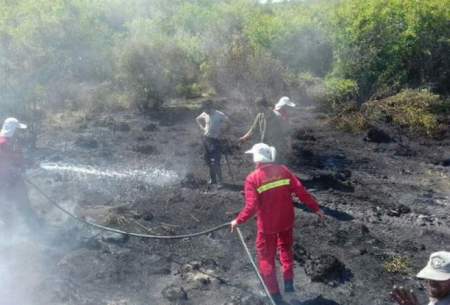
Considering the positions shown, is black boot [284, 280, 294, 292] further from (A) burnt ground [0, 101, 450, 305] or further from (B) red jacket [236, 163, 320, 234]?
(B) red jacket [236, 163, 320, 234]

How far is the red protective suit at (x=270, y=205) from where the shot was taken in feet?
19.7

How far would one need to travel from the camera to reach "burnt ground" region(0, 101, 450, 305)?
6.81 m

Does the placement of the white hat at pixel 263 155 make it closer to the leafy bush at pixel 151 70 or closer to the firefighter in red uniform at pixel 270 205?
the firefighter in red uniform at pixel 270 205

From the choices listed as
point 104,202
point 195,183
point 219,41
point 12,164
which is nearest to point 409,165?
point 195,183

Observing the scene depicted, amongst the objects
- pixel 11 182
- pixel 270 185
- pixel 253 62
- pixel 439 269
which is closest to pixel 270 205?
pixel 270 185

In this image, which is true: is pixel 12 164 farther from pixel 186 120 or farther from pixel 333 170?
pixel 186 120

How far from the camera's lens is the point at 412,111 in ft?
50.1

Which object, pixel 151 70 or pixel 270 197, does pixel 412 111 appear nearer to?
pixel 151 70

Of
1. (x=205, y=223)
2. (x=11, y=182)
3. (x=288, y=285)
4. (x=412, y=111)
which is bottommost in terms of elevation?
(x=205, y=223)

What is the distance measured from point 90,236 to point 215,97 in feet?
40.2

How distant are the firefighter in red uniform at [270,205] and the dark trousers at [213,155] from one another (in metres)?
4.32

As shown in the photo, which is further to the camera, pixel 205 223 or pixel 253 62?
pixel 253 62

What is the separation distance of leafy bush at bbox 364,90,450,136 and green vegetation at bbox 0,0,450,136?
0.11ft

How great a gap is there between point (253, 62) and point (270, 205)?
11274 mm
